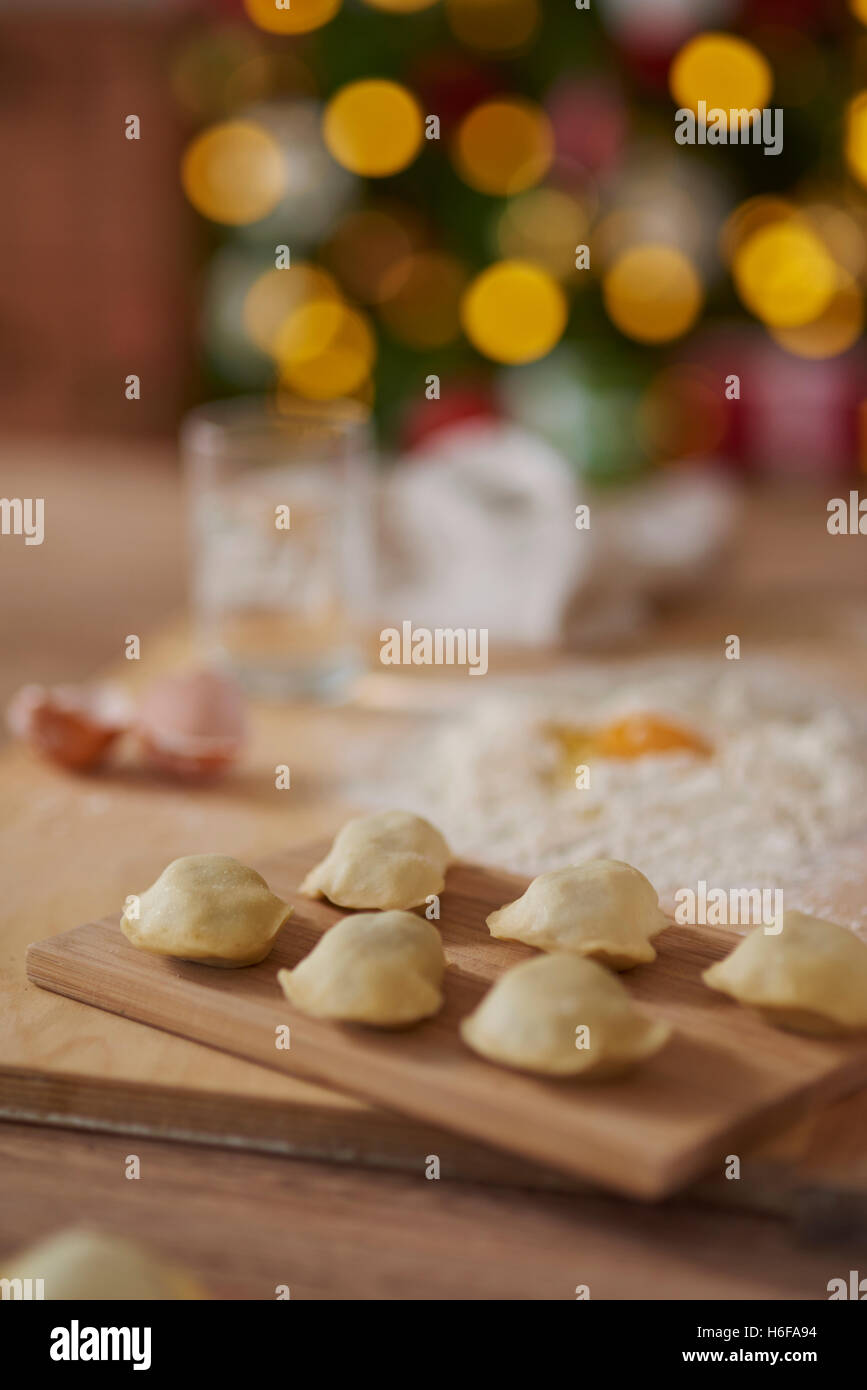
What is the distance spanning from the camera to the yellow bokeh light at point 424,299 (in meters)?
2.81

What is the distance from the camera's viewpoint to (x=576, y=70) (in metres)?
2.59

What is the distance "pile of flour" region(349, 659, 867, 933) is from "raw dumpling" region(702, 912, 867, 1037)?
21 centimetres

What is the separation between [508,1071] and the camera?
29.3 inches

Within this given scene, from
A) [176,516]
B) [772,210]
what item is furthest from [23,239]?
[772,210]

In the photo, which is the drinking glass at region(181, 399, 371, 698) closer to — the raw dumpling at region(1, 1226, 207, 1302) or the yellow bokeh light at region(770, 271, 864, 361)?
the raw dumpling at region(1, 1226, 207, 1302)

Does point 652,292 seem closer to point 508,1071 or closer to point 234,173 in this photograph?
point 234,173

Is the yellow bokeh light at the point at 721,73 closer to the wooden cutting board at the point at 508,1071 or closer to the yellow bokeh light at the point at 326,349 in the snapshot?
the yellow bokeh light at the point at 326,349

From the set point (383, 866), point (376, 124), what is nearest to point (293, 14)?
point (376, 124)

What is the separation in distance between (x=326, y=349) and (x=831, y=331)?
0.98 m

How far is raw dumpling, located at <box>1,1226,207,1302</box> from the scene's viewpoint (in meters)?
0.62

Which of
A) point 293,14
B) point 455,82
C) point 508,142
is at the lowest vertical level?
point 508,142

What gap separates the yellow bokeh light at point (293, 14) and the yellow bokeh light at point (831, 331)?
3.31 ft
